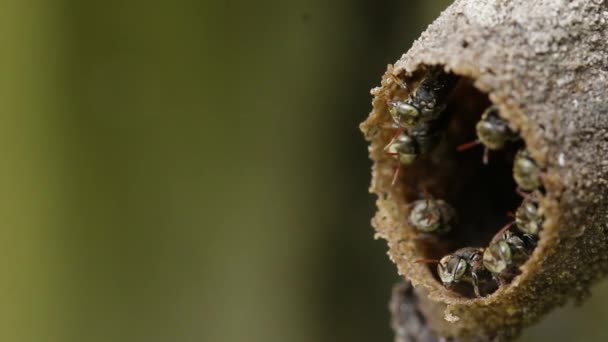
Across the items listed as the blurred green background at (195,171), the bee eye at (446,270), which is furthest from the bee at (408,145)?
the blurred green background at (195,171)

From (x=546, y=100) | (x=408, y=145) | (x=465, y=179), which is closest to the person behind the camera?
(x=546, y=100)

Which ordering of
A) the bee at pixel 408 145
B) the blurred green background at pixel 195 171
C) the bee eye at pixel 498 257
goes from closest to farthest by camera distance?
1. the bee eye at pixel 498 257
2. the bee at pixel 408 145
3. the blurred green background at pixel 195 171

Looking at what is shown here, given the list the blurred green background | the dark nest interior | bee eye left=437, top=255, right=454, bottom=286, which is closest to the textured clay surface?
bee eye left=437, top=255, right=454, bottom=286

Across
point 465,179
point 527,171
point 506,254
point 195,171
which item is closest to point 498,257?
point 506,254

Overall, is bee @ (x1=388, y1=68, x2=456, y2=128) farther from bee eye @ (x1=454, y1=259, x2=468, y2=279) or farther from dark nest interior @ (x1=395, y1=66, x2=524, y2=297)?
bee eye @ (x1=454, y1=259, x2=468, y2=279)

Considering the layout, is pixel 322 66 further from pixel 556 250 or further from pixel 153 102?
pixel 556 250

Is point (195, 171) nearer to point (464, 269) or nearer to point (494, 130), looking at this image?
point (464, 269)

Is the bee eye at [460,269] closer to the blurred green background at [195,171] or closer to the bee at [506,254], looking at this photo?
the bee at [506,254]
